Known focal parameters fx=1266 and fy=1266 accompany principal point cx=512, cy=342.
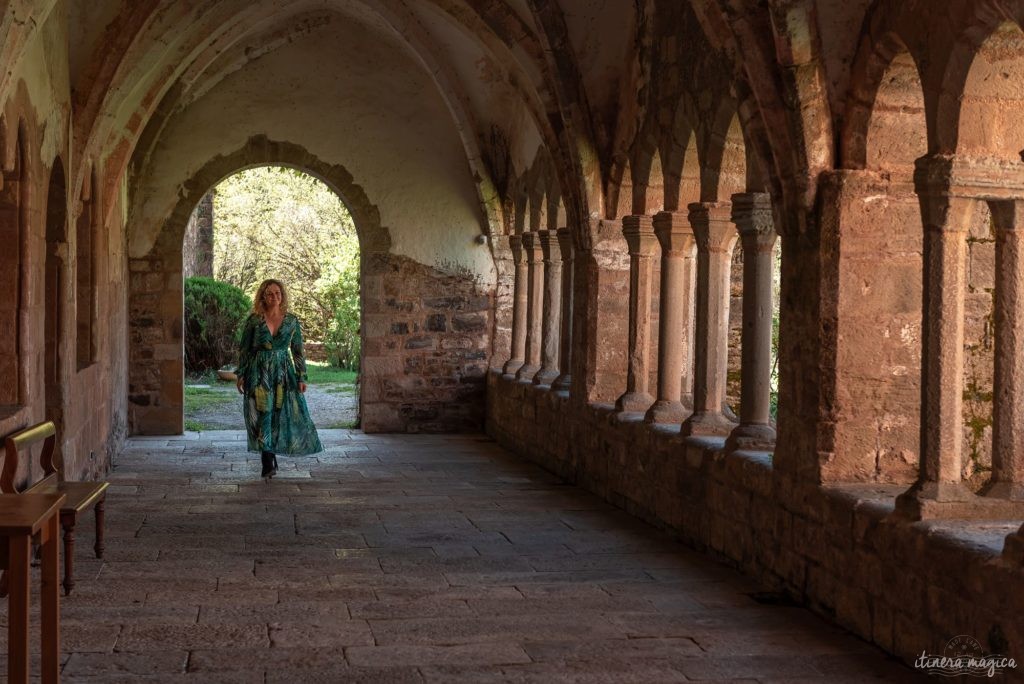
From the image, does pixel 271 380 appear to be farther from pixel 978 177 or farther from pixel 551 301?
pixel 978 177

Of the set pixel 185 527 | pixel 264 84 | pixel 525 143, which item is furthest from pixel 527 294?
pixel 185 527

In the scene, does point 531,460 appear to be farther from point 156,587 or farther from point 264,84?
point 156,587

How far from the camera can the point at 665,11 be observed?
6.55 meters

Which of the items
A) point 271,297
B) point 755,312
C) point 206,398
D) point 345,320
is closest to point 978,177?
point 755,312

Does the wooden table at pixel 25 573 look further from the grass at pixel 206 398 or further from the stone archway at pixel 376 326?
the grass at pixel 206 398

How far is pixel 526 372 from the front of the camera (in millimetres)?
9922

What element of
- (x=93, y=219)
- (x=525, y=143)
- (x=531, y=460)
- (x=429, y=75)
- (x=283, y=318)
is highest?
(x=429, y=75)

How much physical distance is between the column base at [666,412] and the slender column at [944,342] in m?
2.57

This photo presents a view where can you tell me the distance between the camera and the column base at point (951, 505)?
12.2 ft

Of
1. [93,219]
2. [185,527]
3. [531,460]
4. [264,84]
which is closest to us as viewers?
[185,527]

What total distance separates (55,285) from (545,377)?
3.78 meters

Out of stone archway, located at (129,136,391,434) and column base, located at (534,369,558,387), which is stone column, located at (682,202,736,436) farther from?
stone archway, located at (129,136,391,434)

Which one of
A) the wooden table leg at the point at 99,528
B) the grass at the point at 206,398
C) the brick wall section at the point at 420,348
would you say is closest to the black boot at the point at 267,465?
the wooden table leg at the point at 99,528

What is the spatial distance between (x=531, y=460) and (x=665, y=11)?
12.1 ft
